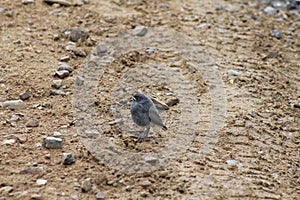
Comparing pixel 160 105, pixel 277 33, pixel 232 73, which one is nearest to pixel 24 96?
pixel 160 105

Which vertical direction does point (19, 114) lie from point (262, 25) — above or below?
below

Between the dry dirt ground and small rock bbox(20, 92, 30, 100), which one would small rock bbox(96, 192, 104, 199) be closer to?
the dry dirt ground

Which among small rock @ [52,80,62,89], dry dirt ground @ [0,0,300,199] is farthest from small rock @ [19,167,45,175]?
small rock @ [52,80,62,89]

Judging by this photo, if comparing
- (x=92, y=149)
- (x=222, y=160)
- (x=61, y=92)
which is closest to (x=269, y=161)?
(x=222, y=160)

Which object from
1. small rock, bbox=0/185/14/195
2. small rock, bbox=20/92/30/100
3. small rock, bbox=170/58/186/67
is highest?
small rock, bbox=170/58/186/67

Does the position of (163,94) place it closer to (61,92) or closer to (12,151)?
(61,92)
